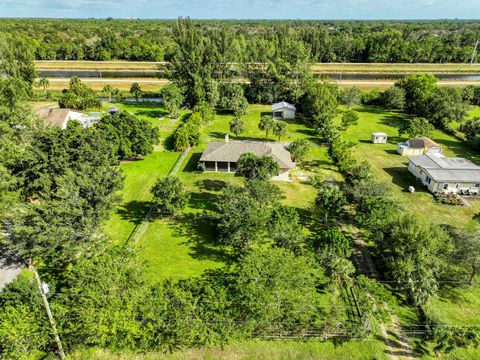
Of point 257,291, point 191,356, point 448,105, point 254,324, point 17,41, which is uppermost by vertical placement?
point 17,41

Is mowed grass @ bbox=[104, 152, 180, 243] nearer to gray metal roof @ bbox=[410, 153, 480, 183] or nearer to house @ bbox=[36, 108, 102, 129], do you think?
house @ bbox=[36, 108, 102, 129]

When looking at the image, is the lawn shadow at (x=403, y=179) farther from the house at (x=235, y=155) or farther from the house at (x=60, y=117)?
the house at (x=60, y=117)

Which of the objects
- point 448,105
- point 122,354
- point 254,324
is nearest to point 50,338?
point 122,354

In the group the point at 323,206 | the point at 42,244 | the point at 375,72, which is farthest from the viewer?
the point at 375,72

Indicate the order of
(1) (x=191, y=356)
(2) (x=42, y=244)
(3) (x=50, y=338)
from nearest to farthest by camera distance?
(3) (x=50, y=338), (1) (x=191, y=356), (2) (x=42, y=244)

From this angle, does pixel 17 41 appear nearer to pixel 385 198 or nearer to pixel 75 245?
pixel 75 245

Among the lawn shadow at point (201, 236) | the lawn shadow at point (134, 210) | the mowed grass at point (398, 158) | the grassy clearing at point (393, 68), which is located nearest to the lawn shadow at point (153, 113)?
the lawn shadow at point (134, 210)

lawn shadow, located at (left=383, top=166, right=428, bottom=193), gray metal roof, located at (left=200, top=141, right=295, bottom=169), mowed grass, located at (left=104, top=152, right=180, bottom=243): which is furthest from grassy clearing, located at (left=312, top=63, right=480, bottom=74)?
mowed grass, located at (left=104, top=152, right=180, bottom=243)
